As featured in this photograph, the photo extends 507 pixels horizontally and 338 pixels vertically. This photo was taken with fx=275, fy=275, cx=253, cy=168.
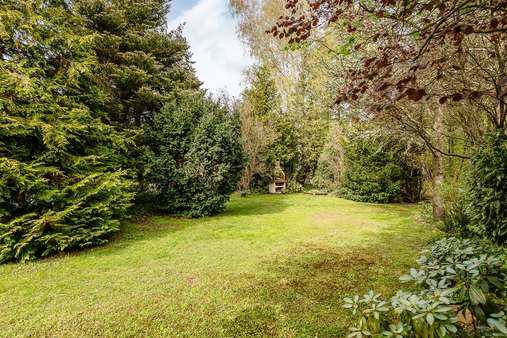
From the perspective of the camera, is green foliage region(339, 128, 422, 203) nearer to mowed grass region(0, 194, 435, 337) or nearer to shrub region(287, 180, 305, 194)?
shrub region(287, 180, 305, 194)

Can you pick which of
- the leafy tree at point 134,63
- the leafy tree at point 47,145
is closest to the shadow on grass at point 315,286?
the leafy tree at point 47,145

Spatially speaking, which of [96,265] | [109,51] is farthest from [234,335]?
[109,51]

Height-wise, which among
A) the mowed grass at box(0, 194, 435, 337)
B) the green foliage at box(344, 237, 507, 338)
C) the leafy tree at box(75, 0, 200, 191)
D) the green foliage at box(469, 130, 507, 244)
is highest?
the leafy tree at box(75, 0, 200, 191)

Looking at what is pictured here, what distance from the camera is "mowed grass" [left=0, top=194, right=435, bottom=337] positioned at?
2998 mm

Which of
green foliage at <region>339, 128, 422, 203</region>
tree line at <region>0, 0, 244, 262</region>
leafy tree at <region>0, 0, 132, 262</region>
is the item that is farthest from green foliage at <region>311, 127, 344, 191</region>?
leafy tree at <region>0, 0, 132, 262</region>

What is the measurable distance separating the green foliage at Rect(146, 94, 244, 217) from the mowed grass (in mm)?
1870

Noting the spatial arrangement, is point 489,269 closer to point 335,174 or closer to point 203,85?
point 203,85

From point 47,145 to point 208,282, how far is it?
4.30 meters

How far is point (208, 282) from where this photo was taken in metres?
4.06

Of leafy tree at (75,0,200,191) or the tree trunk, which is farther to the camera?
leafy tree at (75,0,200,191)

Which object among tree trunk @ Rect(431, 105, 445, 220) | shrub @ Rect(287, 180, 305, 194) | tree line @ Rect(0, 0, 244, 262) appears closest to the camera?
tree line @ Rect(0, 0, 244, 262)

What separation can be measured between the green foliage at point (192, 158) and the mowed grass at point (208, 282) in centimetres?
187

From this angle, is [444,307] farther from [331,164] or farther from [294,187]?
[294,187]

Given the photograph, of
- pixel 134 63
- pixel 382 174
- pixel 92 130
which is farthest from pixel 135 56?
pixel 382 174
